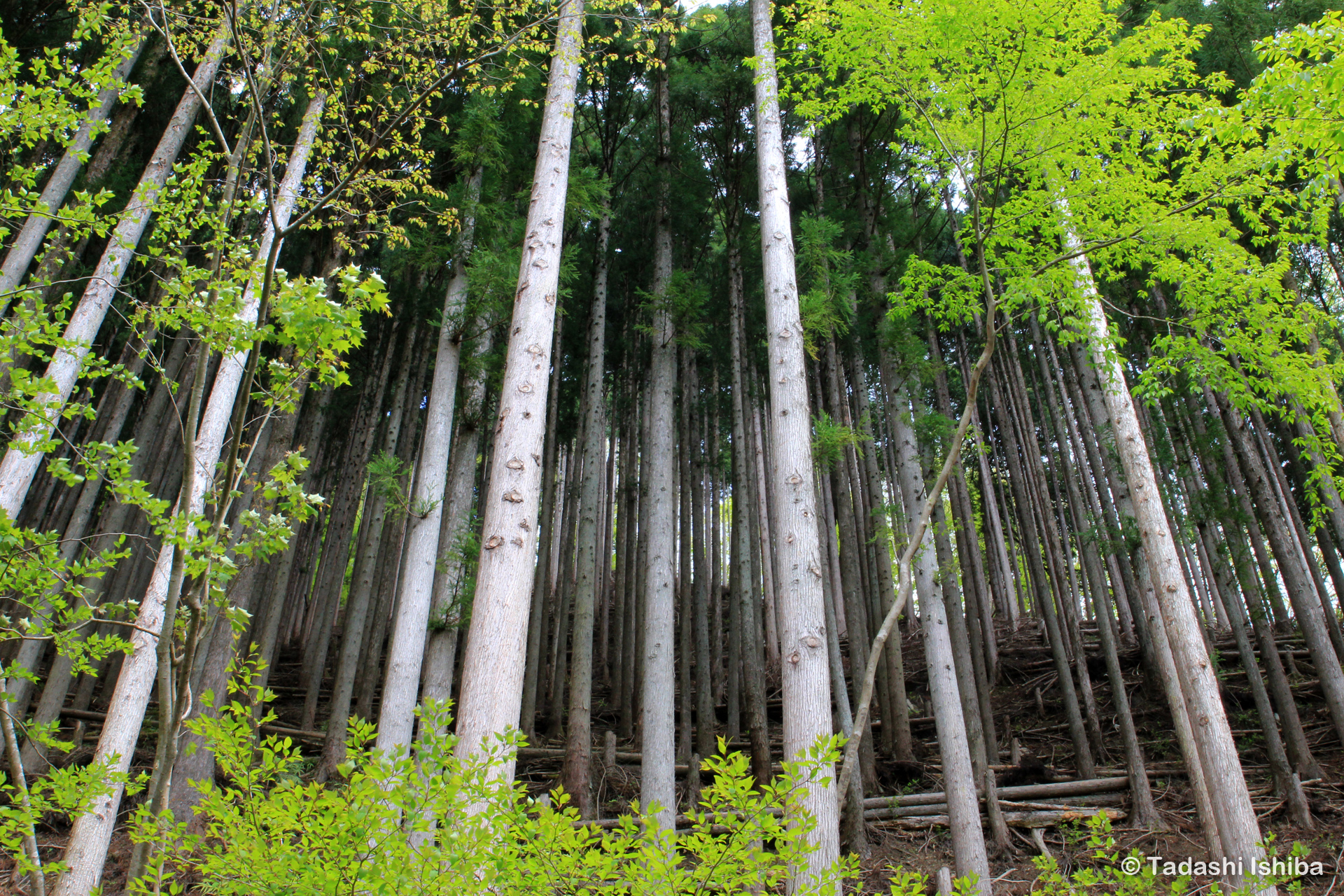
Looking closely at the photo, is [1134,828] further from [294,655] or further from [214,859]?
[294,655]

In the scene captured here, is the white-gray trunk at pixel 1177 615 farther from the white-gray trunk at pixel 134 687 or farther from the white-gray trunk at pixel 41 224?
the white-gray trunk at pixel 41 224

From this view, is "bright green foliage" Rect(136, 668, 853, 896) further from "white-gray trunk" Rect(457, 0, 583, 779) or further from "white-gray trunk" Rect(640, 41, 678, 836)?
"white-gray trunk" Rect(640, 41, 678, 836)

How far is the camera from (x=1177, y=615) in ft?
15.5

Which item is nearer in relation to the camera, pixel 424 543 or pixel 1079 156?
pixel 1079 156

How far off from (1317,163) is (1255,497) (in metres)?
5.54

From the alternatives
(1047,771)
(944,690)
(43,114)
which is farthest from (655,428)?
(1047,771)

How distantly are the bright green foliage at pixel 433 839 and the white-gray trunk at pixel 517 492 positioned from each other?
1.30 ft

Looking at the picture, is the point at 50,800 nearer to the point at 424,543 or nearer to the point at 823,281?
the point at 424,543

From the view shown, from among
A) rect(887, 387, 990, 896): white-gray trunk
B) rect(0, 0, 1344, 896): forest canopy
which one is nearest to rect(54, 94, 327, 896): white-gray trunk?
rect(0, 0, 1344, 896): forest canopy

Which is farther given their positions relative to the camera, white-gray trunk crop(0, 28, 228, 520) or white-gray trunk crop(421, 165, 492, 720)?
white-gray trunk crop(421, 165, 492, 720)

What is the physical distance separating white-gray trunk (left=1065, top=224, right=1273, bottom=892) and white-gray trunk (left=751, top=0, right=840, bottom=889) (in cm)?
182

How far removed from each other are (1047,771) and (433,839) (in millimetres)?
Answer: 8627

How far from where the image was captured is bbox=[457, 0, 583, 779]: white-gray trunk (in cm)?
308

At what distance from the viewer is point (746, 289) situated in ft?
36.2
